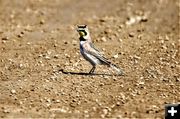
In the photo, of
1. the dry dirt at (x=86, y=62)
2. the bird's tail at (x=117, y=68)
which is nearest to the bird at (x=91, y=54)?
the bird's tail at (x=117, y=68)

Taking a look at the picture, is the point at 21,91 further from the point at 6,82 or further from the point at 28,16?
the point at 28,16

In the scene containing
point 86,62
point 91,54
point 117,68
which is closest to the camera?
point 91,54

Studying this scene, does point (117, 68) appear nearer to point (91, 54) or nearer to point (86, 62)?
point (91, 54)

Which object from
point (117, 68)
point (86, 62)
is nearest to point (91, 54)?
point (117, 68)

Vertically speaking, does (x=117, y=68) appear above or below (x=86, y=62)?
below

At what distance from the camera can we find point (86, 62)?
11.9 meters

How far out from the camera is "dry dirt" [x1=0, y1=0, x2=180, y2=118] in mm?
9820

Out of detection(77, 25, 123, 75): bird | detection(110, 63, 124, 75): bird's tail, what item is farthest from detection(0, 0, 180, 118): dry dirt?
detection(77, 25, 123, 75): bird

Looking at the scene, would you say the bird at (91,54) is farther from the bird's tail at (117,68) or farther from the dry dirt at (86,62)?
the dry dirt at (86,62)

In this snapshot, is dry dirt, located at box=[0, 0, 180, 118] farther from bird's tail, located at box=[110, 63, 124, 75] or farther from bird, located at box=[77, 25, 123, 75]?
bird, located at box=[77, 25, 123, 75]

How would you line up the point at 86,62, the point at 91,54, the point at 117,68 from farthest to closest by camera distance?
1. the point at 86,62
2. the point at 117,68
3. the point at 91,54

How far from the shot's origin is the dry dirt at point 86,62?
32.2 feet

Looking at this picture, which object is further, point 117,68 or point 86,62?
point 86,62

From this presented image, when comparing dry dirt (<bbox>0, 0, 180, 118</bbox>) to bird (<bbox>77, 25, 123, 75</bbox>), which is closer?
dry dirt (<bbox>0, 0, 180, 118</bbox>)
